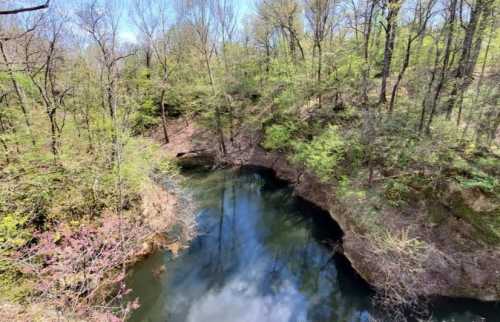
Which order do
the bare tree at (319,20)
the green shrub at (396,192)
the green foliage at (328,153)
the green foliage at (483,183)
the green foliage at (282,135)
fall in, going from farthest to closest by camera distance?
the bare tree at (319,20)
the green foliage at (282,135)
the green foliage at (328,153)
the green shrub at (396,192)
the green foliage at (483,183)

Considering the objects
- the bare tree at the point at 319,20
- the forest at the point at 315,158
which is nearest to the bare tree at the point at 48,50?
the forest at the point at 315,158

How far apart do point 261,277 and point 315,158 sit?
466 cm

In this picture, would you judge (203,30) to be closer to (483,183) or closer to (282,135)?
(282,135)

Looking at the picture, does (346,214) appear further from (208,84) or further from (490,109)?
Result: (208,84)

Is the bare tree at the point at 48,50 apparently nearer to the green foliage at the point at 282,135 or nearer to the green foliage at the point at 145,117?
the green foliage at the point at 145,117

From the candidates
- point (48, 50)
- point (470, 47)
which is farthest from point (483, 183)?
point (48, 50)

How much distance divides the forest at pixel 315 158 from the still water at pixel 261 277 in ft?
1.70

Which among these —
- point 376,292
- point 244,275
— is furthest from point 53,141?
point 376,292

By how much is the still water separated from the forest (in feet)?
1.70

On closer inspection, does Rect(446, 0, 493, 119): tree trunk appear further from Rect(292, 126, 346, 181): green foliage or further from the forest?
Rect(292, 126, 346, 181): green foliage

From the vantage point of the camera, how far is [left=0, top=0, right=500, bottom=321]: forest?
18.2 ft

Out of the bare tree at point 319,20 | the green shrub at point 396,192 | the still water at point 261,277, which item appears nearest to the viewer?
the still water at point 261,277

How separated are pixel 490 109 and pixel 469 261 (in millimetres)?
4441

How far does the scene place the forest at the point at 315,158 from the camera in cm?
554
